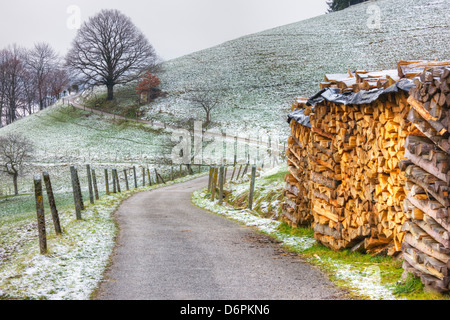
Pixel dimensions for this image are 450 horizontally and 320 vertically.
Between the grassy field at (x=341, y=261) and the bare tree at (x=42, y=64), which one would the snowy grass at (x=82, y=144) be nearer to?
the bare tree at (x=42, y=64)

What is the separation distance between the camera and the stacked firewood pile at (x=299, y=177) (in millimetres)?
11867

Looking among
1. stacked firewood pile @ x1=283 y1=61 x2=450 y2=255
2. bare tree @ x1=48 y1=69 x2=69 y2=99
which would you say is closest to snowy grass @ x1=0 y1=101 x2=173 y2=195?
bare tree @ x1=48 y1=69 x2=69 y2=99

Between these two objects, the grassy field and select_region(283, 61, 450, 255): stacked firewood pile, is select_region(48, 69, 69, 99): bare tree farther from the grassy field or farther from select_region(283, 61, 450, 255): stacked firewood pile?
select_region(283, 61, 450, 255): stacked firewood pile

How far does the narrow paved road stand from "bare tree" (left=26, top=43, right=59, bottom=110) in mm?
80069

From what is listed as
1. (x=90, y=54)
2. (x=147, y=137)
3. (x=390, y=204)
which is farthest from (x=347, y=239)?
(x=90, y=54)

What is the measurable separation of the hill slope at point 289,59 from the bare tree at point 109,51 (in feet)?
21.6

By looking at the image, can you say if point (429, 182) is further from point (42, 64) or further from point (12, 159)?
point (42, 64)

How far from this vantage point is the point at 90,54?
65312 millimetres

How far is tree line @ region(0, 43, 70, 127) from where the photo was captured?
250 ft

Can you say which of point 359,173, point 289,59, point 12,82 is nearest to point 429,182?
point 359,173

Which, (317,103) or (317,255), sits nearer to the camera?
(317,255)

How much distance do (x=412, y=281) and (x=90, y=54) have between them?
65741mm

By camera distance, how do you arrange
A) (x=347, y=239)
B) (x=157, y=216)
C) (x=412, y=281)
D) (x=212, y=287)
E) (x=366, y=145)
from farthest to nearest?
(x=157, y=216) → (x=347, y=239) → (x=366, y=145) → (x=212, y=287) → (x=412, y=281)

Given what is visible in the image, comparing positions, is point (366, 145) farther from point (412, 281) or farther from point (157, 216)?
point (157, 216)
